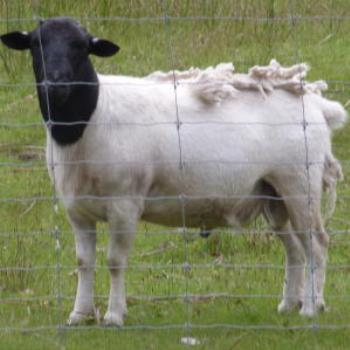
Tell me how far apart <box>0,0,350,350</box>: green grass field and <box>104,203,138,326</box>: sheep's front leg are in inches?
5.7

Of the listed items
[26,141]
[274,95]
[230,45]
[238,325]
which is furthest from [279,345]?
[230,45]

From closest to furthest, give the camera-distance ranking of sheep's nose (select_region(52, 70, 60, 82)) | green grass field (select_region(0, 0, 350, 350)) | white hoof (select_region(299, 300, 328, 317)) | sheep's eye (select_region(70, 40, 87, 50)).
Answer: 1. sheep's nose (select_region(52, 70, 60, 82))
2. sheep's eye (select_region(70, 40, 87, 50))
3. green grass field (select_region(0, 0, 350, 350))
4. white hoof (select_region(299, 300, 328, 317))

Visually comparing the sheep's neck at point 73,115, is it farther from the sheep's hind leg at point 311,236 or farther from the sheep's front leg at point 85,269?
the sheep's hind leg at point 311,236

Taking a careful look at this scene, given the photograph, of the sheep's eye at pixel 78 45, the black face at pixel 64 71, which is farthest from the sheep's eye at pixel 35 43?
the sheep's eye at pixel 78 45

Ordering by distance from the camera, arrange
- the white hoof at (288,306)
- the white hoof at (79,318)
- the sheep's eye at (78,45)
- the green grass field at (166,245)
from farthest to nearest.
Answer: the white hoof at (288,306), the white hoof at (79,318), the green grass field at (166,245), the sheep's eye at (78,45)

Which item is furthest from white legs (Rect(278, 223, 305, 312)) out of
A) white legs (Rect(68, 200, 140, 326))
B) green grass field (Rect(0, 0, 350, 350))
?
white legs (Rect(68, 200, 140, 326))

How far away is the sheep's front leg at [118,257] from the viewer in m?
8.38

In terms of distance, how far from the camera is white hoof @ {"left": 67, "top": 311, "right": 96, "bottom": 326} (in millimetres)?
8531

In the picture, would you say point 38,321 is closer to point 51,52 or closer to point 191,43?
point 51,52

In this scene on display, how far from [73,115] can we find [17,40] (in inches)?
20.7

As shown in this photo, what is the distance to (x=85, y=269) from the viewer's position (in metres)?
8.62

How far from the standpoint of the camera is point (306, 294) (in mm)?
8805

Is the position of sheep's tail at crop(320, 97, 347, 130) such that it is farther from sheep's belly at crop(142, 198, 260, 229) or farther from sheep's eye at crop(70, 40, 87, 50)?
sheep's eye at crop(70, 40, 87, 50)

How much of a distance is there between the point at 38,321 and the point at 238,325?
1124 millimetres
